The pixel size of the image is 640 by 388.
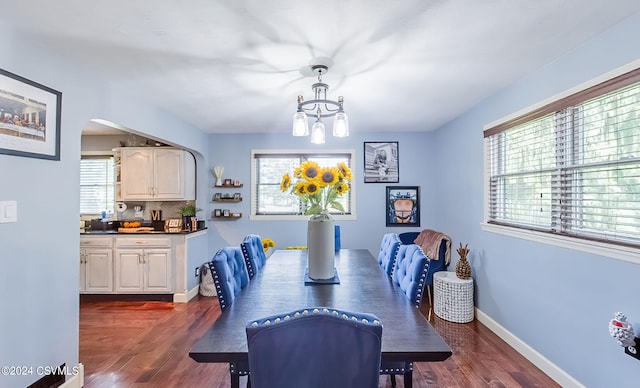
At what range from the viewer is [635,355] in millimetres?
1710

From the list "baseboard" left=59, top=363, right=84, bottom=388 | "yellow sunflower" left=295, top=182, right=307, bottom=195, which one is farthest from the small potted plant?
"yellow sunflower" left=295, top=182, right=307, bottom=195

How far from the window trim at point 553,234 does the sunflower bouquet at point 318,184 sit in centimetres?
162

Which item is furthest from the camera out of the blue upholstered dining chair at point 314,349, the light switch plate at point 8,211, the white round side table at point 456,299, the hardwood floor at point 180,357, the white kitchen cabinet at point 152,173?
the white kitchen cabinet at point 152,173

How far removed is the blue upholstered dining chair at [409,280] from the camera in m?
1.63

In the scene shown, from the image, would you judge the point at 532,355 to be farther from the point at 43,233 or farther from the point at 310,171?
the point at 43,233

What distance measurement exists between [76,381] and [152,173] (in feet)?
9.03

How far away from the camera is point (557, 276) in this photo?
7.61 ft

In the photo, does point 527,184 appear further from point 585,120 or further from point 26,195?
point 26,195

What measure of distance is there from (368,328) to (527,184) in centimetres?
253

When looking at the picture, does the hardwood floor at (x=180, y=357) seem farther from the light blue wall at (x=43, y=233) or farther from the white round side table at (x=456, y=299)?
the light blue wall at (x=43, y=233)

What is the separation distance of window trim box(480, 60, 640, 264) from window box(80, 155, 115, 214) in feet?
17.2

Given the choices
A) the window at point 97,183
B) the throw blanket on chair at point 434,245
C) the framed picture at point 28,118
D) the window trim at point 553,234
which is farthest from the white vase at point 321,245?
the window at point 97,183

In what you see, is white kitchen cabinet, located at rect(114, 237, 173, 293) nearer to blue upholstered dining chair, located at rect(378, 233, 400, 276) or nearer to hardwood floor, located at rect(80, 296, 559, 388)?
hardwood floor, located at rect(80, 296, 559, 388)

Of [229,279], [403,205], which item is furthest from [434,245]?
[229,279]
